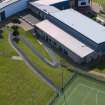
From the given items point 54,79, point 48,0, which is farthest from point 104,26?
point 54,79

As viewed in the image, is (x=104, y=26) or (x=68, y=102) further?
(x=104, y=26)

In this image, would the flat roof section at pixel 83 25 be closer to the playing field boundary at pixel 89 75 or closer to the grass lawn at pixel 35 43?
the playing field boundary at pixel 89 75

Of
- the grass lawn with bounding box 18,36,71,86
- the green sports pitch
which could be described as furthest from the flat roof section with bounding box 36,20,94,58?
the green sports pitch

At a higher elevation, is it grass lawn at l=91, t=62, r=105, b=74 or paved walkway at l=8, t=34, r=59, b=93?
paved walkway at l=8, t=34, r=59, b=93

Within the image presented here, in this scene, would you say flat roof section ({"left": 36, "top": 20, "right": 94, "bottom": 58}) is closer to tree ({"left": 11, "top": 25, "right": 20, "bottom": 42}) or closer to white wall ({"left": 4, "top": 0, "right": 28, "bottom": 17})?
tree ({"left": 11, "top": 25, "right": 20, "bottom": 42})

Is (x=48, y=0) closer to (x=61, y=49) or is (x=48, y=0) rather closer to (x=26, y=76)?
(x=61, y=49)

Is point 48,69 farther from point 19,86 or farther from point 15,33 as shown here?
point 15,33
